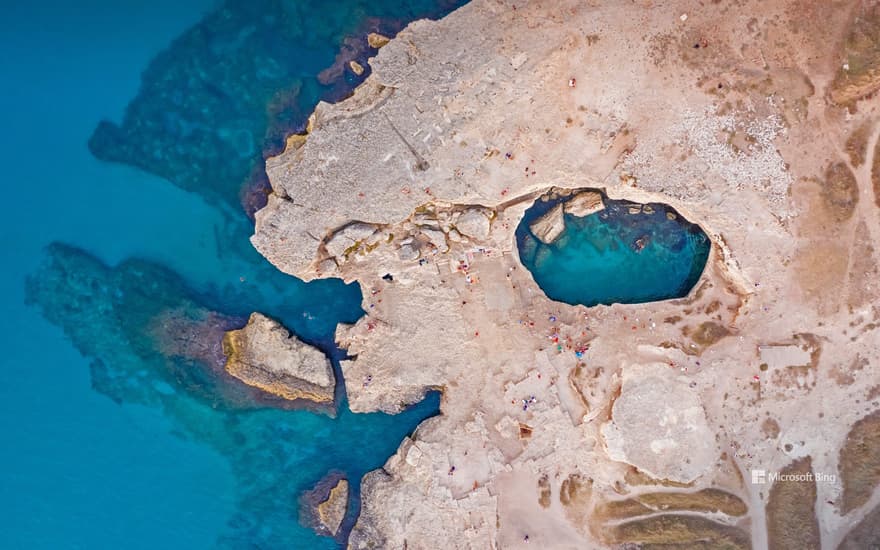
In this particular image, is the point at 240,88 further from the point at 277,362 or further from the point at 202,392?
the point at 202,392

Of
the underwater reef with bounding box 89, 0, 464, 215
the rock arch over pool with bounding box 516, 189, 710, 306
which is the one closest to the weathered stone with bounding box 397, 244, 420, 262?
the rock arch over pool with bounding box 516, 189, 710, 306

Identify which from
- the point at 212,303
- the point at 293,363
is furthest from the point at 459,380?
the point at 212,303

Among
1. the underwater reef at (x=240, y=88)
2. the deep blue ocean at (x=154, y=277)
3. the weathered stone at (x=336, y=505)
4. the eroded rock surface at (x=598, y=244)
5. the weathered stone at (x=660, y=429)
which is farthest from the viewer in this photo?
the weathered stone at (x=336, y=505)

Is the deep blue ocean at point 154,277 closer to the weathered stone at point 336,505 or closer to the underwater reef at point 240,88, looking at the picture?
the underwater reef at point 240,88

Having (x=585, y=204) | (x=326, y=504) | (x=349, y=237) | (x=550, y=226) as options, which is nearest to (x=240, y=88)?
(x=349, y=237)

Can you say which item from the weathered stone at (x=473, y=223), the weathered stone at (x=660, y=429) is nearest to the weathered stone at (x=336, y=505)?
the weathered stone at (x=660, y=429)
